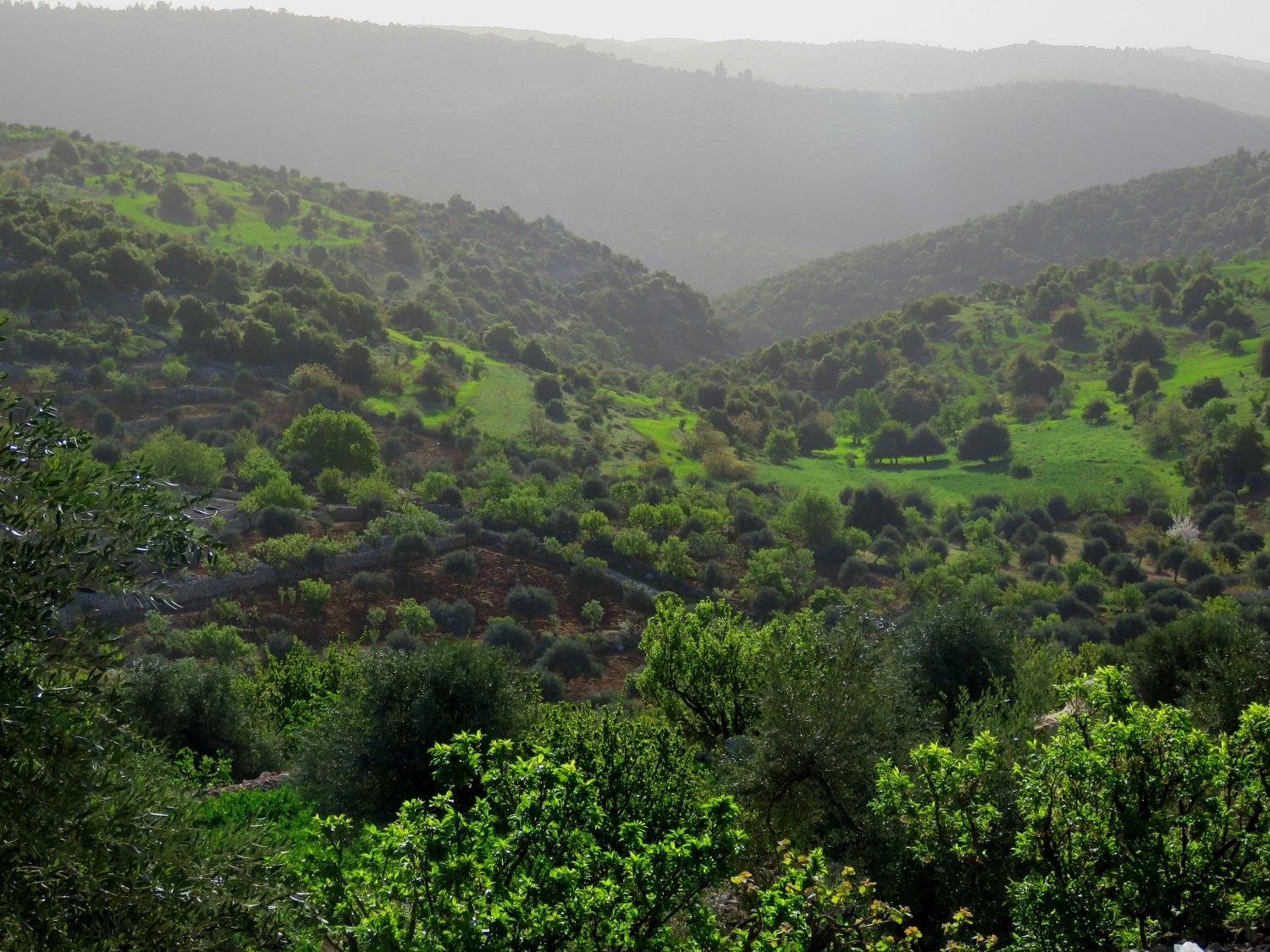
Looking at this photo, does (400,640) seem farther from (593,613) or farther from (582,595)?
(582,595)

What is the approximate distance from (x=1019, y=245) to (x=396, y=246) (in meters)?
96.1

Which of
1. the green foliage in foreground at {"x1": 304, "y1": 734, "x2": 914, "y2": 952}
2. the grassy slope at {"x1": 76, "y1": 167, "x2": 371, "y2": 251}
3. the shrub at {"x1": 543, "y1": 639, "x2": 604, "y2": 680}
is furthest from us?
the grassy slope at {"x1": 76, "y1": 167, "x2": 371, "y2": 251}

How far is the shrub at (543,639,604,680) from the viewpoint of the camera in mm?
38062

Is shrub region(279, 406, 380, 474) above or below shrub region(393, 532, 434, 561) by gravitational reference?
above

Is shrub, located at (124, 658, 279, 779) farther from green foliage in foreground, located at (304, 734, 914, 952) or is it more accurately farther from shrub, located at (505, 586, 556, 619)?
shrub, located at (505, 586, 556, 619)

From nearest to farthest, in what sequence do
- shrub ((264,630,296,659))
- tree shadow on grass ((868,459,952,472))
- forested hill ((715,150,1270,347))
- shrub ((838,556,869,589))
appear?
shrub ((264,630,296,659)), shrub ((838,556,869,589)), tree shadow on grass ((868,459,952,472)), forested hill ((715,150,1270,347))

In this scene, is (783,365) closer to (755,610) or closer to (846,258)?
(846,258)

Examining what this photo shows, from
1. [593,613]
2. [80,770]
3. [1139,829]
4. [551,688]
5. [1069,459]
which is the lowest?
[1069,459]

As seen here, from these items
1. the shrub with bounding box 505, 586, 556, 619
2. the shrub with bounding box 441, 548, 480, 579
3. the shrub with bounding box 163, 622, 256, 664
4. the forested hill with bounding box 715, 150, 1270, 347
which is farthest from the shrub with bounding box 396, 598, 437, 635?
the forested hill with bounding box 715, 150, 1270, 347

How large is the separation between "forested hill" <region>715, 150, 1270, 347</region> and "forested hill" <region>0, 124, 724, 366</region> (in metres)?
22.4

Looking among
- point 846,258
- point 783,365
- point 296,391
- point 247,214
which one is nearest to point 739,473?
point 296,391

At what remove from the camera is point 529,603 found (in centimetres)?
4341

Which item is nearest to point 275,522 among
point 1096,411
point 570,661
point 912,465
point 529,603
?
point 529,603

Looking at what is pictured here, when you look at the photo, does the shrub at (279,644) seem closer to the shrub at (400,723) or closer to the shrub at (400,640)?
the shrub at (400,640)
